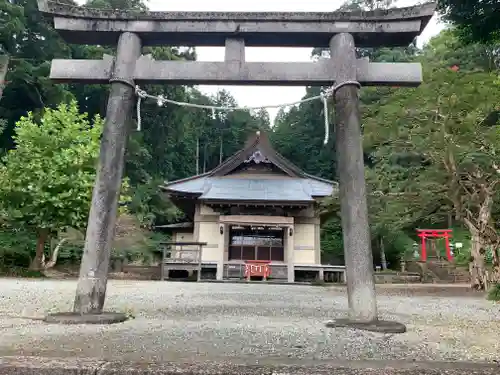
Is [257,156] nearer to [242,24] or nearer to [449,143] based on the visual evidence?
[449,143]

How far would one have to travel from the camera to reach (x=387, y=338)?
3729 mm

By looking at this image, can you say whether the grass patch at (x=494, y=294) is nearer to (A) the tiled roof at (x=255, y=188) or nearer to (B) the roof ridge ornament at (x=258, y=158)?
(A) the tiled roof at (x=255, y=188)

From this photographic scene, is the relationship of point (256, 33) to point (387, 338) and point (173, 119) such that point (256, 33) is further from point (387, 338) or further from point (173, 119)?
point (173, 119)

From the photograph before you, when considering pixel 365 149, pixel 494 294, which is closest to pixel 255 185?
pixel 365 149

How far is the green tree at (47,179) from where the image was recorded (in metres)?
13.2

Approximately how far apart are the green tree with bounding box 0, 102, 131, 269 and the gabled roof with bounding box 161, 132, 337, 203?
3807 mm

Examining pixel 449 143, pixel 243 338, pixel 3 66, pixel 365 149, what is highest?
pixel 3 66

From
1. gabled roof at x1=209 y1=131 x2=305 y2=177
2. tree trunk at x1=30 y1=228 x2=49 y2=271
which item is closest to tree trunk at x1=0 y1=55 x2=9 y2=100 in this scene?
tree trunk at x1=30 y1=228 x2=49 y2=271

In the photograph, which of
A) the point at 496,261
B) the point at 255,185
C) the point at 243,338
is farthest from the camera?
the point at 255,185

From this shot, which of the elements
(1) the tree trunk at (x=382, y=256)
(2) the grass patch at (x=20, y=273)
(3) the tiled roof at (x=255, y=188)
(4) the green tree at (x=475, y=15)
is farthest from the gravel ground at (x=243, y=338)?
(1) the tree trunk at (x=382, y=256)

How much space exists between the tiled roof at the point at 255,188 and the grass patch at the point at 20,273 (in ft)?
18.7

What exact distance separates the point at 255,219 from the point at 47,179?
753 centimetres

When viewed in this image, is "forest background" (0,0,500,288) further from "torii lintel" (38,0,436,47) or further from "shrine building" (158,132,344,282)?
"torii lintel" (38,0,436,47)

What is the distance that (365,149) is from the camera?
420 inches
